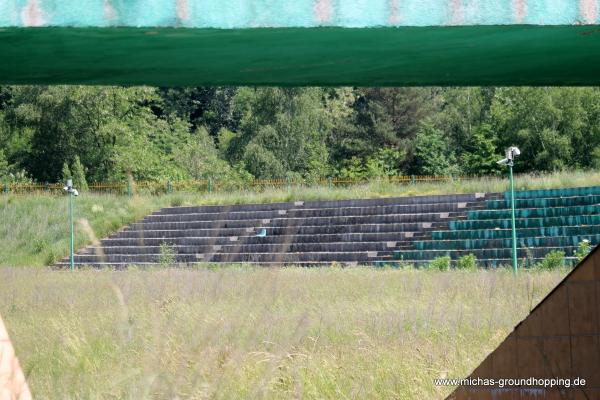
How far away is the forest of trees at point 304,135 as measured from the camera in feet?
127

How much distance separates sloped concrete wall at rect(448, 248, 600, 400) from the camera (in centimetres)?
352

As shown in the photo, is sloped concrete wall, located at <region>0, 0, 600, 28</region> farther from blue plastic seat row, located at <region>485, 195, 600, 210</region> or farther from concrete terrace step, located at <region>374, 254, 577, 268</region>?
blue plastic seat row, located at <region>485, 195, 600, 210</region>

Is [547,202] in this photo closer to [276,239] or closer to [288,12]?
[276,239]

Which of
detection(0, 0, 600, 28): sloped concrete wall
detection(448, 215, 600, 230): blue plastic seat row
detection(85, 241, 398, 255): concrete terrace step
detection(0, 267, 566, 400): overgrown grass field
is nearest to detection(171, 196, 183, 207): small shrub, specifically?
detection(85, 241, 398, 255): concrete terrace step

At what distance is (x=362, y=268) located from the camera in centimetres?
2155

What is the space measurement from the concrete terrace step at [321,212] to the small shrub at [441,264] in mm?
4011

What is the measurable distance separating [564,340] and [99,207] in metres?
24.6

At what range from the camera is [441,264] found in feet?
66.6

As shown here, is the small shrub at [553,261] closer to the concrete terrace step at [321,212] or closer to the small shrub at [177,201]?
the concrete terrace step at [321,212]

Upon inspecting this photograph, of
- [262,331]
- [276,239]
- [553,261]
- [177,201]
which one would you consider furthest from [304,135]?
[262,331]

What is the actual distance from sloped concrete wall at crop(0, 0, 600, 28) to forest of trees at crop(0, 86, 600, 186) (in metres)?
35.8

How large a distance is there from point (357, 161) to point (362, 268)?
19721mm

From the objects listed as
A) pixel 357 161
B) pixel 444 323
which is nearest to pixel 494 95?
pixel 357 161

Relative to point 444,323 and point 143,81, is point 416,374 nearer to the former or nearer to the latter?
point 444,323
